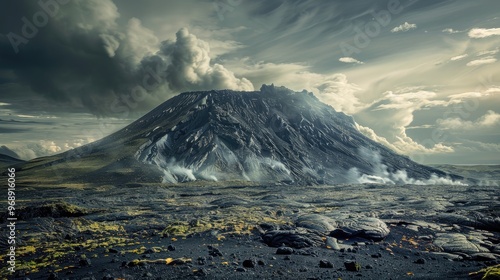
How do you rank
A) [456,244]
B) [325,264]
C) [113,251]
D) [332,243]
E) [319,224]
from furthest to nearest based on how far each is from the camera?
[319,224] < [456,244] < [332,243] < [113,251] < [325,264]

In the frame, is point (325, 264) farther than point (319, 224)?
No

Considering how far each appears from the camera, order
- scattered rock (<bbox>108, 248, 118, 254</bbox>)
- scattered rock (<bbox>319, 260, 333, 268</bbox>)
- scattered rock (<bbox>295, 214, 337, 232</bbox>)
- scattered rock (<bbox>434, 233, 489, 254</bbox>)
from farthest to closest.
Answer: scattered rock (<bbox>295, 214, 337, 232</bbox>) → scattered rock (<bbox>434, 233, 489, 254</bbox>) → scattered rock (<bbox>108, 248, 118, 254</bbox>) → scattered rock (<bbox>319, 260, 333, 268</bbox>)

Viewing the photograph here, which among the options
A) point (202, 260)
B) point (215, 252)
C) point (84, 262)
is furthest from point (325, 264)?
point (84, 262)

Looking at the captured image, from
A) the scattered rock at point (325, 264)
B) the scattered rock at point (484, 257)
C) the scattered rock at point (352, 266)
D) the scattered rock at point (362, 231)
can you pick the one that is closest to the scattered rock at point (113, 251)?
the scattered rock at point (325, 264)

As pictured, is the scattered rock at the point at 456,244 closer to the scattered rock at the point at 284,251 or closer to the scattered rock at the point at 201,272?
the scattered rock at the point at 284,251

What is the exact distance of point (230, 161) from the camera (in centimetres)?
17650

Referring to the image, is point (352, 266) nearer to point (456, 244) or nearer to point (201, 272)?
point (201, 272)

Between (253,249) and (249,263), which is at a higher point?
(249,263)

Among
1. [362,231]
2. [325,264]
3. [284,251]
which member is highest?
[362,231]

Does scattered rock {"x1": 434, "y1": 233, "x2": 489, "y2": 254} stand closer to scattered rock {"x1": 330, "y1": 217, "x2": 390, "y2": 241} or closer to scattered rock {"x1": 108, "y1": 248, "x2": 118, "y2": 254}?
scattered rock {"x1": 330, "y1": 217, "x2": 390, "y2": 241}

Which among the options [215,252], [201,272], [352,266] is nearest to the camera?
[201,272]

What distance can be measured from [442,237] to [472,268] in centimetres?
834

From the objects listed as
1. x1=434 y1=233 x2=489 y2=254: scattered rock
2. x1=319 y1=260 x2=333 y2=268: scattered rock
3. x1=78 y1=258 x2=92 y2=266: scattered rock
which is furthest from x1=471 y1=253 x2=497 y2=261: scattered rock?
x1=78 y1=258 x2=92 y2=266: scattered rock

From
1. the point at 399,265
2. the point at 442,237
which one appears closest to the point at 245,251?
the point at 399,265
